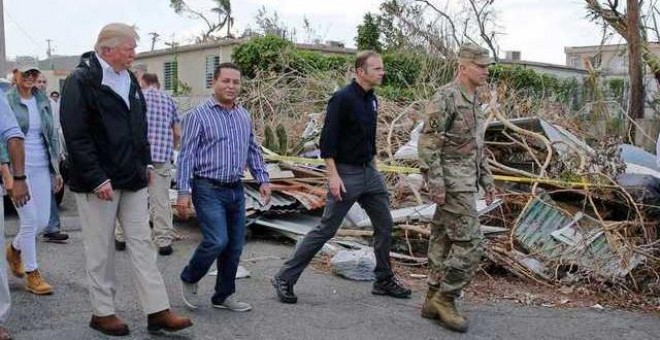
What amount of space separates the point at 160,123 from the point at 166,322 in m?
2.84

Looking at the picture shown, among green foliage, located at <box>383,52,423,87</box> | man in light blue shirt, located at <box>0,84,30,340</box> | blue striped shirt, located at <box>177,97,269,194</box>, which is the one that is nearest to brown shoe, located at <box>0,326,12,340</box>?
man in light blue shirt, located at <box>0,84,30,340</box>

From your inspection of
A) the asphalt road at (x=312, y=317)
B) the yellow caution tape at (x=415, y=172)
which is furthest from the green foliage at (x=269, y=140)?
the asphalt road at (x=312, y=317)

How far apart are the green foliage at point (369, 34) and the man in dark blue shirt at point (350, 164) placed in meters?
21.4

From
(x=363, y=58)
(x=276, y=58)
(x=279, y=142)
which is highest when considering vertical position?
(x=276, y=58)

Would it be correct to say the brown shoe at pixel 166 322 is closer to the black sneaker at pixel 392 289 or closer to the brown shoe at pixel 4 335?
the brown shoe at pixel 4 335

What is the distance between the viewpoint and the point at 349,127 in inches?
221

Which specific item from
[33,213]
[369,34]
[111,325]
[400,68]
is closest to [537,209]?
[111,325]

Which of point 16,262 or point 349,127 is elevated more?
point 349,127

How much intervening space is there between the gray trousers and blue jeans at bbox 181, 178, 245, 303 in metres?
0.60

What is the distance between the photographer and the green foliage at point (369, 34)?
26.9 m

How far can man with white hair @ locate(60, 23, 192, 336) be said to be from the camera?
14.5 ft

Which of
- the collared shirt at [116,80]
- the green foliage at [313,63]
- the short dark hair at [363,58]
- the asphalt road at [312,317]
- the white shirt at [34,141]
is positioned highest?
the green foliage at [313,63]

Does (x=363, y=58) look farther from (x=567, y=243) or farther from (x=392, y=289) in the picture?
(x=567, y=243)

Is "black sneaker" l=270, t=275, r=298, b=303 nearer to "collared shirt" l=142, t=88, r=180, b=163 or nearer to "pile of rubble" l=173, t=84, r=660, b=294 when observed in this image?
"pile of rubble" l=173, t=84, r=660, b=294
